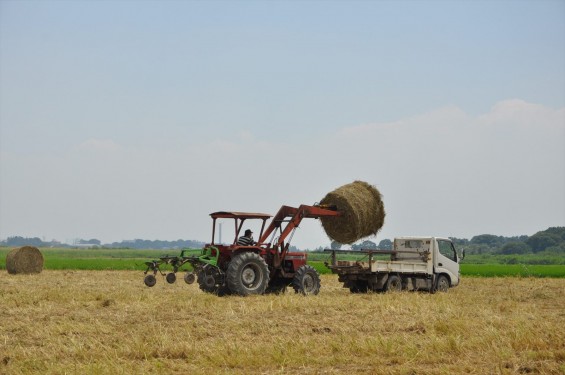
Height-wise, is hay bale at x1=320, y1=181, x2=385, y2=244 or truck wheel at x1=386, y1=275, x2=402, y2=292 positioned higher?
hay bale at x1=320, y1=181, x2=385, y2=244

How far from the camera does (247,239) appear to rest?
70.2ft

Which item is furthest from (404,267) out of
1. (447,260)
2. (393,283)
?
(447,260)

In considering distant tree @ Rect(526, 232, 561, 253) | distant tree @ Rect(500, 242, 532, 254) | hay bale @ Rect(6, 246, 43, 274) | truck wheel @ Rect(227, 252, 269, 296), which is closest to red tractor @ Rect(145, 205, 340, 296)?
truck wheel @ Rect(227, 252, 269, 296)

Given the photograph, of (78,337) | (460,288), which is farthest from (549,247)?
(78,337)

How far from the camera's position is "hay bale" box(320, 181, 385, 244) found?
71.1 ft

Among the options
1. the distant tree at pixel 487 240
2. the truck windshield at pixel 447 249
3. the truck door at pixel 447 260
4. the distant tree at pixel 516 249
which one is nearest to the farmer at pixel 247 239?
the truck door at pixel 447 260

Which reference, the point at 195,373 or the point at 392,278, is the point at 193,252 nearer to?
the point at 392,278

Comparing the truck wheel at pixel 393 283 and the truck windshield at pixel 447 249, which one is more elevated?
the truck windshield at pixel 447 249

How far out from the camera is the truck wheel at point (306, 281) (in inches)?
843

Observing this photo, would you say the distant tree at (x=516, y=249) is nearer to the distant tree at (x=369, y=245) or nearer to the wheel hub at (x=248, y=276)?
the distant tree at (x=369, y=245)

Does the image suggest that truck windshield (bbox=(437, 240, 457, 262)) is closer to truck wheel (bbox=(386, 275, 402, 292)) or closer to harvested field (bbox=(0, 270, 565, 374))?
truck wheel (bbox=(386, 275, 402, 292))

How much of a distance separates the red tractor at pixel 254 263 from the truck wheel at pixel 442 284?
498cm

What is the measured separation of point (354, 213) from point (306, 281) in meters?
2.36

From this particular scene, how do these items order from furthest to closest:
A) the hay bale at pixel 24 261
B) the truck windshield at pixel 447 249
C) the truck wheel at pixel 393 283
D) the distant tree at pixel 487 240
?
the distant tree at pixel 487 240 < the hay bale at pixel 24 261 < the truck windshield at pixel 447 249 < the truck wheel at pixel 393 283
